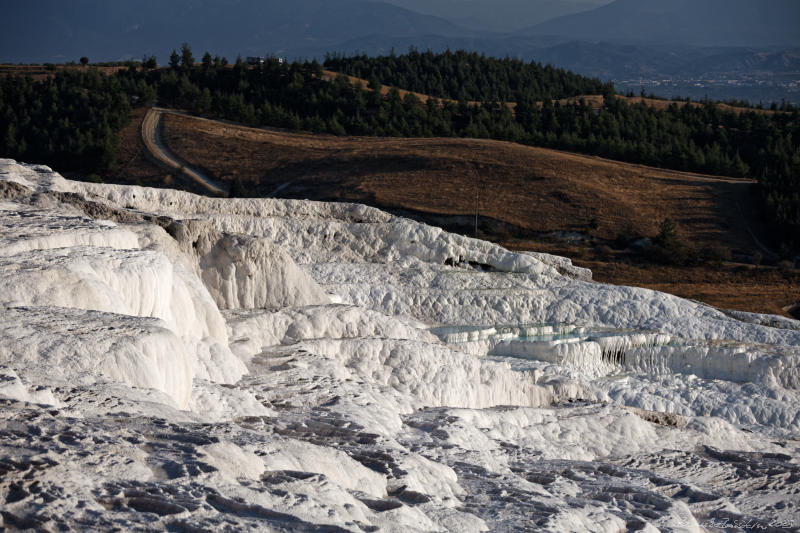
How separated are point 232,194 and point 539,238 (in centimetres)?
1877

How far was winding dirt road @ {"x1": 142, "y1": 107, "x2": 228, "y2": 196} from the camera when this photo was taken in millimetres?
60938

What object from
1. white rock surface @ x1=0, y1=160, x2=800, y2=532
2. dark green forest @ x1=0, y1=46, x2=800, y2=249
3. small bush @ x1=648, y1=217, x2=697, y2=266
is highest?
dark green forest @ x1=0, y1=46, x2=800, y2=249

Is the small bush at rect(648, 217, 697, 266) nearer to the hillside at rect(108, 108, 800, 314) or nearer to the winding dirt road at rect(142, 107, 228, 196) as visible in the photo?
the hillside at rect(108, 108, 800, 314)

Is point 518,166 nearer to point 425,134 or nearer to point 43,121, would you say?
point 425,134

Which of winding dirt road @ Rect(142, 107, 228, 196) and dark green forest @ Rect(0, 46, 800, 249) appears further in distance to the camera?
dark green forest @ Rect(0, 46, 800, 249)

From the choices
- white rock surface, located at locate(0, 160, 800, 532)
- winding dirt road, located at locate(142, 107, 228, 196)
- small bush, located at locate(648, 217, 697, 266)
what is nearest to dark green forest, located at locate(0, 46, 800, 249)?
winding dirt road, located at locate(142, 107, 228, 196)

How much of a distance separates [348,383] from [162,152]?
53.0 m

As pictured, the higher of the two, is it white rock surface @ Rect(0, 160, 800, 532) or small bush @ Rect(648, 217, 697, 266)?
white rock surface @ Rect(0, 160, 800, 532)

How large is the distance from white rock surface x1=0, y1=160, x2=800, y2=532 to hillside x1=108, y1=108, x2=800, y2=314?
65.2 feet

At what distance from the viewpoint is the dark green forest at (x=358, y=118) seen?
65.7 meters

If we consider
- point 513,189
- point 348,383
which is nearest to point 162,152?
point 513,189

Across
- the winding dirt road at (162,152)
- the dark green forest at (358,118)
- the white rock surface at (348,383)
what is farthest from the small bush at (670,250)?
the winding dirt road at (162,152)

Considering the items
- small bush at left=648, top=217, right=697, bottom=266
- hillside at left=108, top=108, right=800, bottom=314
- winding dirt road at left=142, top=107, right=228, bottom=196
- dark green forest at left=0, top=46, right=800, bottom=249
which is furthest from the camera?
dark green forest at left=0, top=46, right=800, bottom=249

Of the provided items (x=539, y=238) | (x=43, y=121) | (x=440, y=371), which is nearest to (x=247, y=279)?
(x=440, y=371)
